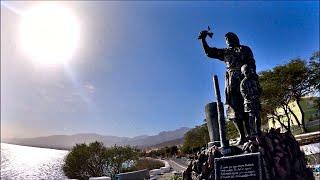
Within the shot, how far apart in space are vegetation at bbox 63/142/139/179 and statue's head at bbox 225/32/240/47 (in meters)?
30.1

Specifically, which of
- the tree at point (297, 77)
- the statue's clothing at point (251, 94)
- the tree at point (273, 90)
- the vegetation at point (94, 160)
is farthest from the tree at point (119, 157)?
the statue's clothing at point (251, 94)

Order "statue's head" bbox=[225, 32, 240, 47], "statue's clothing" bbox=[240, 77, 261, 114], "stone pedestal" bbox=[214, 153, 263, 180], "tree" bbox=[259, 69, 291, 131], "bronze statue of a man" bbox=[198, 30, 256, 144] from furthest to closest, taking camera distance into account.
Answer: "tree" bbox=[259, 69, 291, 131] → "statue's head" bbox=[225, 32, 240, 47] → "bronze statue of a man" bbox=[198, 30, 256, 144] → "statue's clothing" bbox=[240, 77, 261, 114] → "stone pedestal" bbox=[214, 153, 263, 180]

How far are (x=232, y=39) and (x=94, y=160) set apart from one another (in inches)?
1235

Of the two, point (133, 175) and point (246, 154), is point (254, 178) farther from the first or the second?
point (133, 175)

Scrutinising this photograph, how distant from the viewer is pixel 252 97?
943 centimetres

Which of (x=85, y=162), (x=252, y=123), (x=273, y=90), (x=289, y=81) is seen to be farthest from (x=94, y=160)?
(x=252, y=123)

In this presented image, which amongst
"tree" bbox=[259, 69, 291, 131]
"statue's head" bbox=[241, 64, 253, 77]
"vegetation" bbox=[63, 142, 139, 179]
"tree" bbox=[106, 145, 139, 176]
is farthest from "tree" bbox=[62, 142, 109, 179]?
"statue's head" bbox=[241, 64, 253, 77]

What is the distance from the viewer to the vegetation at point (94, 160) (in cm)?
3856

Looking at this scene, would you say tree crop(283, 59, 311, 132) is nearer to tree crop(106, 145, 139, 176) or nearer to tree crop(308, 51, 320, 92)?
tree crop(308, 51, 320, 92)

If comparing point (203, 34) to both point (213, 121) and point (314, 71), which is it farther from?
point (314, 71)

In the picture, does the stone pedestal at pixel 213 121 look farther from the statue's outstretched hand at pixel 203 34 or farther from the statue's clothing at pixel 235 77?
the statue's outstretched hand at pixel 203 34

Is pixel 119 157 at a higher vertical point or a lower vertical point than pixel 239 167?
higher

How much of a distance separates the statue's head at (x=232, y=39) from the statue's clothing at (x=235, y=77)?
0.16 m

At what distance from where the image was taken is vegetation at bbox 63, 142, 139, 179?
127 feet
